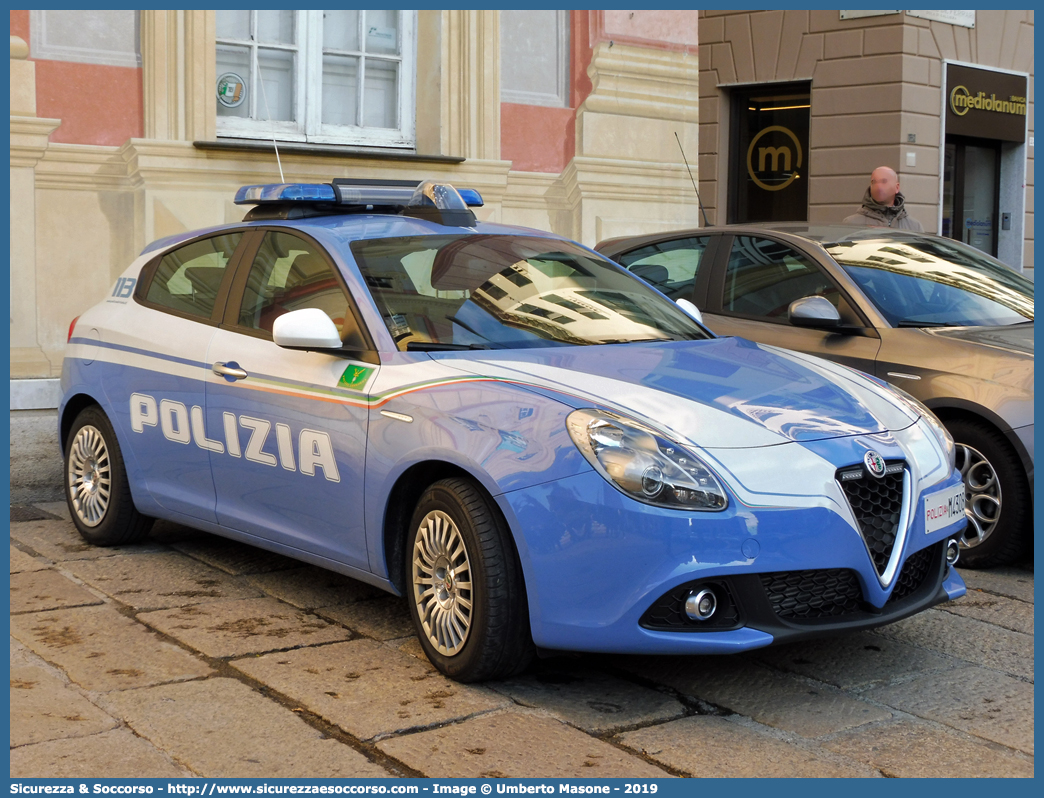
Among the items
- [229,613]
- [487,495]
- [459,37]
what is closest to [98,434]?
[229,613]

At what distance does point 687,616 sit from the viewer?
369cm

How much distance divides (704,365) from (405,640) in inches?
57.0

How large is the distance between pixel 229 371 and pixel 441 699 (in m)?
1.78

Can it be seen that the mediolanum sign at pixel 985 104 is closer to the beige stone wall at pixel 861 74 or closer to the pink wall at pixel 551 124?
the beige stone wall at pixel 861 74

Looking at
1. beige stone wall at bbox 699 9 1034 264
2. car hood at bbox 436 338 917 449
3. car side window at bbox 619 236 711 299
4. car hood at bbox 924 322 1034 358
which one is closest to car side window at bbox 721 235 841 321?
car side window at bbox 619 236 711 299

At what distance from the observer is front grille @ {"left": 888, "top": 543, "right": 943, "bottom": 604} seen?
13.2 feet

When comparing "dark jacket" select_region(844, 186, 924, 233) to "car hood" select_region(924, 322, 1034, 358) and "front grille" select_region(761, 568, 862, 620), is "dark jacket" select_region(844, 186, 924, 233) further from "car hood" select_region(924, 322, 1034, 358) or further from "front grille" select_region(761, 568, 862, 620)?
"front grille" select_region(761, 568, 862, 620)

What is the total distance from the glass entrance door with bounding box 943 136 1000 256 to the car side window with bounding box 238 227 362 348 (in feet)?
44.6

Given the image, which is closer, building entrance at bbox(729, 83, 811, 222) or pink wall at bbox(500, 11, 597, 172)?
pink wall at bbox(500, 11, 597, 172)

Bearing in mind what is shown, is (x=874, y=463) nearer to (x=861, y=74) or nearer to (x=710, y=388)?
(x=710, y=388)

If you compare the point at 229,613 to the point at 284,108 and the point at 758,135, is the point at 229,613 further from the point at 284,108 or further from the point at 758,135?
the point at 758,135

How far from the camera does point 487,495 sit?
3.96 meters

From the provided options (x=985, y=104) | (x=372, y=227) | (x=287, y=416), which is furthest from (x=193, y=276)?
(x=985, y=104)

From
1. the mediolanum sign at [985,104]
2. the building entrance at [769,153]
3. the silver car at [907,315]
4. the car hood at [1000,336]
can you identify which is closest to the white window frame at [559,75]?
the silver car at [907,315]
